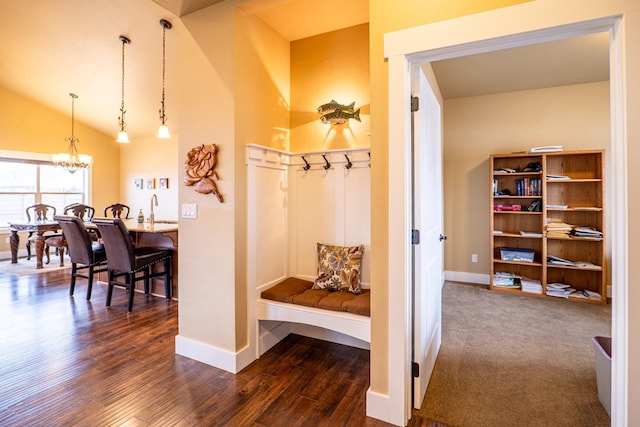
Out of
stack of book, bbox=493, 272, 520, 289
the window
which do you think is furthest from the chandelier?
stack of book, bbox=493, 272, 520, 289

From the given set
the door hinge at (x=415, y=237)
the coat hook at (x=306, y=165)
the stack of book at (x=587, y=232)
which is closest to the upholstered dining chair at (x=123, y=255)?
the coat hook at (x=306, y=165)

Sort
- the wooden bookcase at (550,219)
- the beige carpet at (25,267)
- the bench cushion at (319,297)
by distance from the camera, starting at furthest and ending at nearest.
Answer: the beige carpet at (25,267), the wooden bookcase at (550,219), the bench cushion at (319,297)

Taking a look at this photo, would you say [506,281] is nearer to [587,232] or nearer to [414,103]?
[587,232]

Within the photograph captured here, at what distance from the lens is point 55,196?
22.3ft

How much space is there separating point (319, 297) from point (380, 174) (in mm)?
1105

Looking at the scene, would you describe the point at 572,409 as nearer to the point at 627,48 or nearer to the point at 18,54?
the point at 627,48

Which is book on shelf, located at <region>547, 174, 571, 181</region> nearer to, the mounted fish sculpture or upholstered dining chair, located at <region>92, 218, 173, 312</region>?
the mounted fish sculpture

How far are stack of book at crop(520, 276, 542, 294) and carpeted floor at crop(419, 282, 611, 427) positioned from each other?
0.22m

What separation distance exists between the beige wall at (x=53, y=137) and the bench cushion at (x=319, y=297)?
5687 mm

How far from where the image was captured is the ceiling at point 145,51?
8.37 feet

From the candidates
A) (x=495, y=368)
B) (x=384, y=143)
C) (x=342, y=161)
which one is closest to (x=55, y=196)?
(x=342, y=161)

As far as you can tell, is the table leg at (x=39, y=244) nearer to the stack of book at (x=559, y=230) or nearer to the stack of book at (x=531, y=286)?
the stack of book at (x=531, y=286)

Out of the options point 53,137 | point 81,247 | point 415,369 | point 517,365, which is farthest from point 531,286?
point 53,137

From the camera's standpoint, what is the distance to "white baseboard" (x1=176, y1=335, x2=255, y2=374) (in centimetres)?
226
